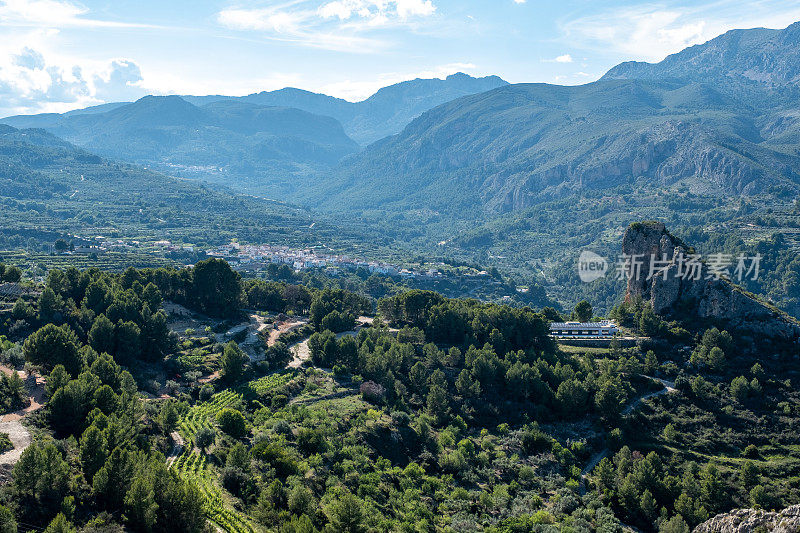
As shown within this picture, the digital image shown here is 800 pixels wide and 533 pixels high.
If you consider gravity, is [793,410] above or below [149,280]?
below

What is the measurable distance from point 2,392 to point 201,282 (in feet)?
147

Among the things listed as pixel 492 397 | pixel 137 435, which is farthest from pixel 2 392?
pixel 492 397

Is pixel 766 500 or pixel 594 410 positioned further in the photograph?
pixel 594 410

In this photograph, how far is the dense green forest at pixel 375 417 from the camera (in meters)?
39.3

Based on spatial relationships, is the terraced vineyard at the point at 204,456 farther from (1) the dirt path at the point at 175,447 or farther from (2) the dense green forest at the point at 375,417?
(1) the dirt path at the point at 175,447

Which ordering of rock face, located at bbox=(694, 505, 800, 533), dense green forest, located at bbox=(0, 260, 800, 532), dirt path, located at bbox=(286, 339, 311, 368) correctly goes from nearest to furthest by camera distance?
rock face, located at bbox=(694, 505, 800, 533) < dense green forest, located at bbox=(0, 260, 800, 532) < dirt path, located at bbox=(286, 339, 311, 368)

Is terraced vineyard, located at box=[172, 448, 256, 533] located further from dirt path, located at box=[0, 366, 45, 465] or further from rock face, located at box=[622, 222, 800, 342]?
rock face, located at box=[622, 222, 800, 342]

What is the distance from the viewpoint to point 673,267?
87.4 metres

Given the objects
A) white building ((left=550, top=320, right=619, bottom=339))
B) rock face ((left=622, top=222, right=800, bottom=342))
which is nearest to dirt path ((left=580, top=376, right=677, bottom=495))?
white building ((left=550, top=320, right=619, bottom=339))

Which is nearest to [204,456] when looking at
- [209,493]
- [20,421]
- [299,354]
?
[209,493]

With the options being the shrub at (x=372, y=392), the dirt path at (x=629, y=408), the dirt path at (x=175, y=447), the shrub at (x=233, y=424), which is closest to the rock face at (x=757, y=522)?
the dirt path at (x=629, y=408)

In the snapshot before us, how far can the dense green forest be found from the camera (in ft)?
129

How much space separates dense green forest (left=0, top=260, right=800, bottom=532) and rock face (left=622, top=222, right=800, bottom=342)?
3284 millimetres

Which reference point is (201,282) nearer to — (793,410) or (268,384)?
(268,384)
